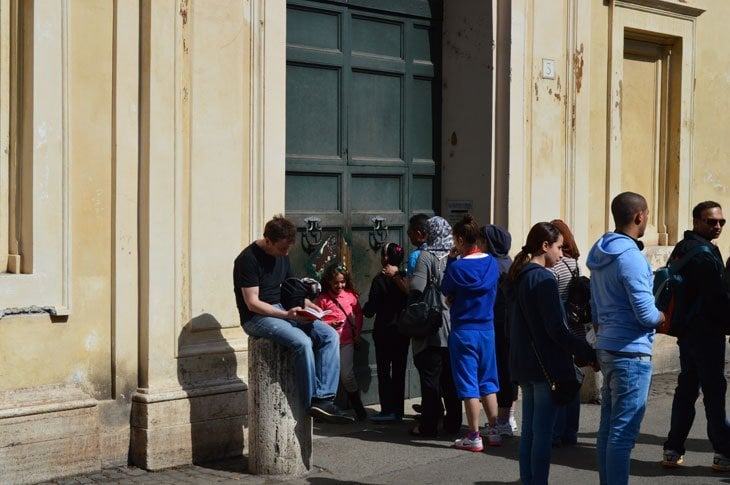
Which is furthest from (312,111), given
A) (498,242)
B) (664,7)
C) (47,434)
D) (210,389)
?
(664,7)

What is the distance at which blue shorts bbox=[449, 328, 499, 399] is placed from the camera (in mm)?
7977

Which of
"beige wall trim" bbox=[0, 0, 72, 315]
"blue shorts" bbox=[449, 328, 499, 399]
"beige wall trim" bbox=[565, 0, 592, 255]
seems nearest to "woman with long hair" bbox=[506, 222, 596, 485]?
"blue shorts" bbox=[449, 328, 499, 399]

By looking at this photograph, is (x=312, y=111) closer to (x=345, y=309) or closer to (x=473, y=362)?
(x=345, y=309)

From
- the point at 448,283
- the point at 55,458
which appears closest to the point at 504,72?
the point at 448,283

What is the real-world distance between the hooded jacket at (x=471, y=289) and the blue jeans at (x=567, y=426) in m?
0.84

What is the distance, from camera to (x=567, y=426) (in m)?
8.19

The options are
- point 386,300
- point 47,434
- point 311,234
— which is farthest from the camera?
point 311,234

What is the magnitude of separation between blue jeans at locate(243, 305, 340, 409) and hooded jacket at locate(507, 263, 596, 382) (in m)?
1.39

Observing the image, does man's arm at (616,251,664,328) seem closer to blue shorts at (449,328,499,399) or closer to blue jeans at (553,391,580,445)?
blue shorts at (449,328,499,399)

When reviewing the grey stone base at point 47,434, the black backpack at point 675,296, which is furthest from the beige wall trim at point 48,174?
the black backpack at point 675,296

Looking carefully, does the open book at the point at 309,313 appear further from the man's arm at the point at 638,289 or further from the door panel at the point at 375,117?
the door panel at the point at 375,117

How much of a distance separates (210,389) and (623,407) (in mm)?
2835

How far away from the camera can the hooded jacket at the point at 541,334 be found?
244 inches

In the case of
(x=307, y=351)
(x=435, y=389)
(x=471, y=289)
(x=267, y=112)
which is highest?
(x=267, y=112)
